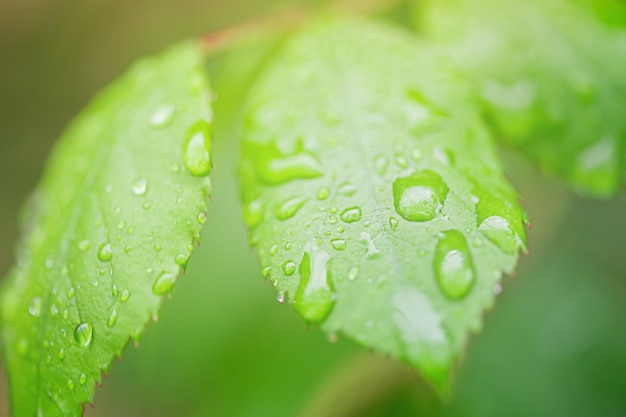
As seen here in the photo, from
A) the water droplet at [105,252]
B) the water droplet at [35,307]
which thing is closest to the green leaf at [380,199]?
the water droplet at [105,252]

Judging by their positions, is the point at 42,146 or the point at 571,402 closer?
the point at 571,402

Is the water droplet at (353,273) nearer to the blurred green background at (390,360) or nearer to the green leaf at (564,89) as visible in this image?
the green leaf at (564,89)

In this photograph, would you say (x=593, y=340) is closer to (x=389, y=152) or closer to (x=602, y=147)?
(x=602, y=147)

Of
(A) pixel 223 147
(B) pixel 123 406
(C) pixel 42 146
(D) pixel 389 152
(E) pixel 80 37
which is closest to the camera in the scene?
(D) pixel 389 152

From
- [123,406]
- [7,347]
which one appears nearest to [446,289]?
[7,347]

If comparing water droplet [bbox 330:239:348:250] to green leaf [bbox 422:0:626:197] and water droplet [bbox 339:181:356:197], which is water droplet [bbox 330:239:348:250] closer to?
water droplet [bbox 339:181:356:197]

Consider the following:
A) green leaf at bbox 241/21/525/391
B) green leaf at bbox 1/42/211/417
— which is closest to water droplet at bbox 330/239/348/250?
green leaf at bbox 241/21/525/391

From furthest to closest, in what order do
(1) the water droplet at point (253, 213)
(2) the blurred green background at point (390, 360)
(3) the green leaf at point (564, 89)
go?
(2) the blurred green background at point (390, 360)
(3) the green leaf at point (564, 89)
(1) the water droplet at point (253, 213)
